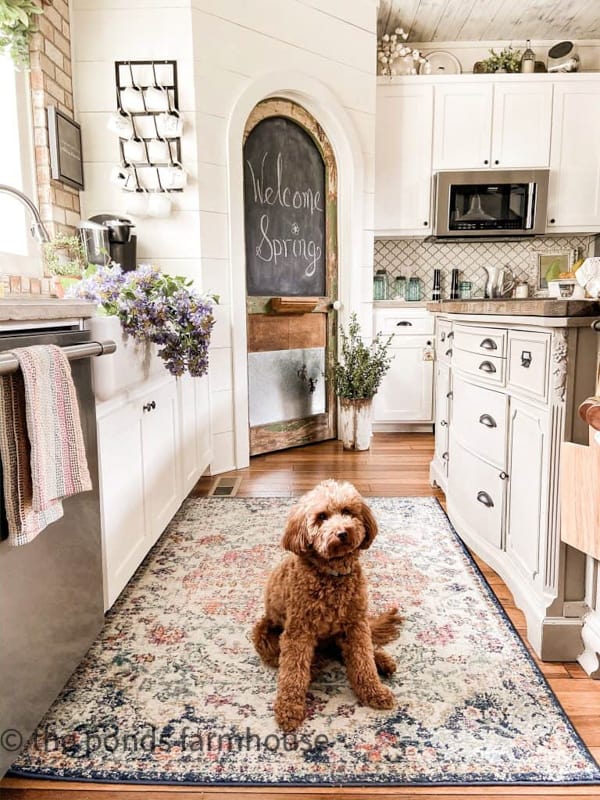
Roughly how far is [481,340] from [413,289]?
8.60 ft

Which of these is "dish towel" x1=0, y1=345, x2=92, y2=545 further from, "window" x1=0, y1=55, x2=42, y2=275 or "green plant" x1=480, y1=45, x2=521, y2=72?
"green plant" x1=480, y1=45, x2=521, y2=72

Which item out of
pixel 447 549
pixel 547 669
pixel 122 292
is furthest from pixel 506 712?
pixel 122 292

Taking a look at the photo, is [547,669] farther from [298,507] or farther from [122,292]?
[122,292]

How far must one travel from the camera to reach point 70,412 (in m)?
1.25

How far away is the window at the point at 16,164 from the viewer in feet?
8.29

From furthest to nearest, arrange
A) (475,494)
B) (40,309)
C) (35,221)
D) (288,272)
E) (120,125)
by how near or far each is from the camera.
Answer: (288,272) < (120,125) < (475,494) < (35,221) < (40,309)

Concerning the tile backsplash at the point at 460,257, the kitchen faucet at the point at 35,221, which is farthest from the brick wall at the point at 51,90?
the tile backsplash at the point at 460,257

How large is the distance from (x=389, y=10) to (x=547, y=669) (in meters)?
4.45

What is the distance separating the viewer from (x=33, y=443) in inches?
43.7

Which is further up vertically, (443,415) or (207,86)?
(207,86)

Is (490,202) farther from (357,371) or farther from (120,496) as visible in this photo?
(120,496)

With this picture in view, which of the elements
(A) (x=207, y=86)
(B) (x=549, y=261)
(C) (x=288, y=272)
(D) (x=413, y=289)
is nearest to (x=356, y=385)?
(C) (x=288, y=272)

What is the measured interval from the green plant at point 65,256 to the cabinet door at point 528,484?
188cm

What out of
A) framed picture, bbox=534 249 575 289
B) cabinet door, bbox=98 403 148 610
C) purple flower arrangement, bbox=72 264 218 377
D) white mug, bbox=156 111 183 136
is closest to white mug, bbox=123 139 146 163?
white mug, bbox=156 111 183 136
